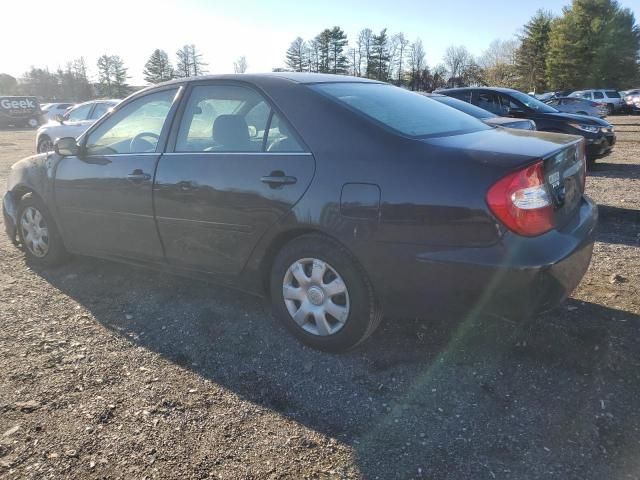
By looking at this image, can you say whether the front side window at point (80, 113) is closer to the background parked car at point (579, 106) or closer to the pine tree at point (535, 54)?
the background parked car at point (579, 106)

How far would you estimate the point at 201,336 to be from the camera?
3.50 meters

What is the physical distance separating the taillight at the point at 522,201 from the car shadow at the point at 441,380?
0.53m

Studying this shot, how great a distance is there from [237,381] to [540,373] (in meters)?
1.73

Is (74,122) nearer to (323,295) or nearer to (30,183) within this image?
(30,183)

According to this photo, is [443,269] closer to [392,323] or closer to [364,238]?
[364,238]

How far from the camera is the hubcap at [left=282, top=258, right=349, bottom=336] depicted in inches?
119

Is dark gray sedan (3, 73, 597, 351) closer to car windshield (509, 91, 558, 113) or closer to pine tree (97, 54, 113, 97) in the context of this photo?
car windshield (509, 91, 558, 113)

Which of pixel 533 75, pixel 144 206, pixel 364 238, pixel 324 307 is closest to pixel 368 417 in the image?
pixel 324 307

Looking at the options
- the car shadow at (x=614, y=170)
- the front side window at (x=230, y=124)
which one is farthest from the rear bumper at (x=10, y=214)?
the car shadow at (x=614, y=170)

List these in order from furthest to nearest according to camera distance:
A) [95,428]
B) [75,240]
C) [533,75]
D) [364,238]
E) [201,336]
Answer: [533,75], [75,240], [201,336], [364,238], [95,428]

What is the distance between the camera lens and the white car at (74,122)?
13.6 metres

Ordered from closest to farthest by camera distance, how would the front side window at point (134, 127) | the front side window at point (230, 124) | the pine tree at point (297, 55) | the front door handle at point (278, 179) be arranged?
1. the front door handle at point (278, 179)
2. the front side window at point (230, 124)
3. the front side window at point (134, 127)
4. the pine tree at point (297, 55)

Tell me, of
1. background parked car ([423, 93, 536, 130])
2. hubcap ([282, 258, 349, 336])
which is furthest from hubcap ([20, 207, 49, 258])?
background parked car ([423, 93, 536, 130])

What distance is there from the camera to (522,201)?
2518 mm
